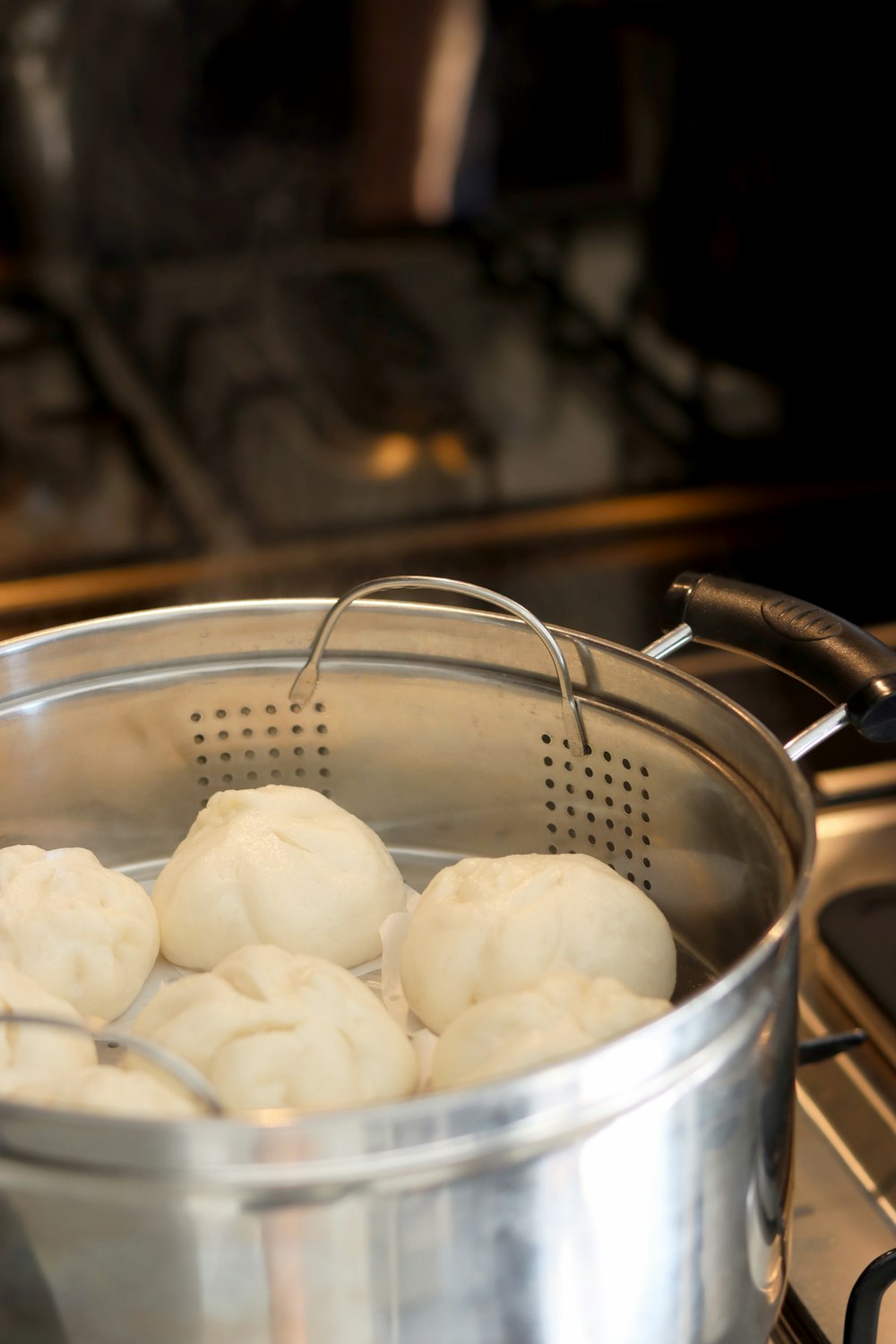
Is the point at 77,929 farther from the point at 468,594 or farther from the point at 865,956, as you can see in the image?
the point at 865,956

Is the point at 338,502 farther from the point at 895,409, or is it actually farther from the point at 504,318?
the point at 895,409

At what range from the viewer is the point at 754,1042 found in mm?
516

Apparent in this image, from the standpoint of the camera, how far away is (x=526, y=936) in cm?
70

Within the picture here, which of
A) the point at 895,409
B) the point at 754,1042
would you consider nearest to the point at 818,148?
the point at 895,409

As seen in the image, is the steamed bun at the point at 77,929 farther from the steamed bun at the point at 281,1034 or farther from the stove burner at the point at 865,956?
the stove burner at the point at 865,956

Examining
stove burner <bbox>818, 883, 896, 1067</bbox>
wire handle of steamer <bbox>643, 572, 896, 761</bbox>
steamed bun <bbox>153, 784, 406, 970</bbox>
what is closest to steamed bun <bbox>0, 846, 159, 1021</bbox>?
steamed bun <bbox>153, 784, 406, 970</bbox>

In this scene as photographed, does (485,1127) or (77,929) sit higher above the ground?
(485,1127)

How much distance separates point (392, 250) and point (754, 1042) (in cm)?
91

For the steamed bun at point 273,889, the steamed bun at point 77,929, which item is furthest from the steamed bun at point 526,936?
the steamed bun at point 77,929

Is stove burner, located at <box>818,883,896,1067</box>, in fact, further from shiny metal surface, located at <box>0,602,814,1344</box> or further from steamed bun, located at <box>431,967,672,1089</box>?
steamed bun, located at <box>431,967,672,1089</box>

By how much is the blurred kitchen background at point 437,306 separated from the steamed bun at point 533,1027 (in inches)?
29.3

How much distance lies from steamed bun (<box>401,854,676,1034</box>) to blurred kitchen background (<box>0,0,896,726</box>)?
24.8 inches

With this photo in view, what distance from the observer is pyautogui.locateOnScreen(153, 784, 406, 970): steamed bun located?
0.75 metres

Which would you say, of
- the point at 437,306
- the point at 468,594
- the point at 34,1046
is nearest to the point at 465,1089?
the point at 34,1046
